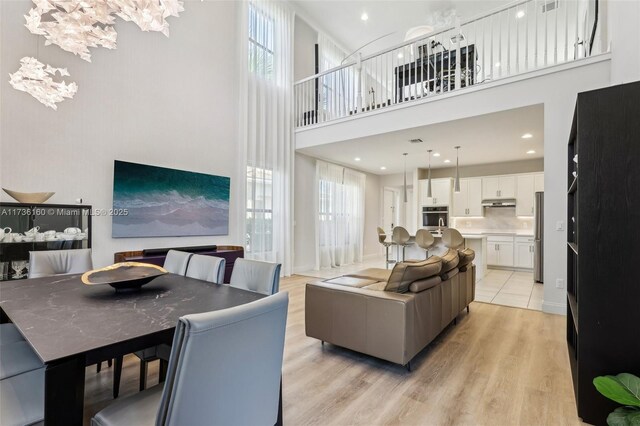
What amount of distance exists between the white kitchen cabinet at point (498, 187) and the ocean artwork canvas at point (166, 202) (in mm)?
6389

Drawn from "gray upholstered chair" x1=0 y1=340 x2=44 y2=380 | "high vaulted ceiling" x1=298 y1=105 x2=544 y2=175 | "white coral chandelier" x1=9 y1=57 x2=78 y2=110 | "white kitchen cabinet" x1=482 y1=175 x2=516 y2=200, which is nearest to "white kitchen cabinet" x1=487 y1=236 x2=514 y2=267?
"white kitchen cabinet" x1=482 y1=175 x2=516 y2=200

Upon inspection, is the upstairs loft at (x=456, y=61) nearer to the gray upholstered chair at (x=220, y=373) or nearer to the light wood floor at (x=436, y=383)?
the light wood floor at (x=436, y=383)

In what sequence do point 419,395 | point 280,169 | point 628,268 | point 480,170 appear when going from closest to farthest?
point 628,268 < point 419,395 < point 280,169 < point 480,170

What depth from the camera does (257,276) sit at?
204 centimetres

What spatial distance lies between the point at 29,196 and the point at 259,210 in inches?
131

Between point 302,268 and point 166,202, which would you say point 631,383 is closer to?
point 166,202

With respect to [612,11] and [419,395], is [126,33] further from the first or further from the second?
[612,11]

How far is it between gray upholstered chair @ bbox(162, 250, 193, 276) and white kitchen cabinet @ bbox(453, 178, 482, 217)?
7428mm

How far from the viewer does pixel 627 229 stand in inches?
64.4

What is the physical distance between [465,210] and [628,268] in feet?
22.5

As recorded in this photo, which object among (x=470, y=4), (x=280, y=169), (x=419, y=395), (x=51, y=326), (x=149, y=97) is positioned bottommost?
Result: (x=419, y=395)

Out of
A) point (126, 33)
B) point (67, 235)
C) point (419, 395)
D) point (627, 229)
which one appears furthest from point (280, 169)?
point (627, 229)

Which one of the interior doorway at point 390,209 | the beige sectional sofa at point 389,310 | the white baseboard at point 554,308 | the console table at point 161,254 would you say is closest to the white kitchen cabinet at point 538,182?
the white baseboard at point 554,308

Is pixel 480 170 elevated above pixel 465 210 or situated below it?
above
